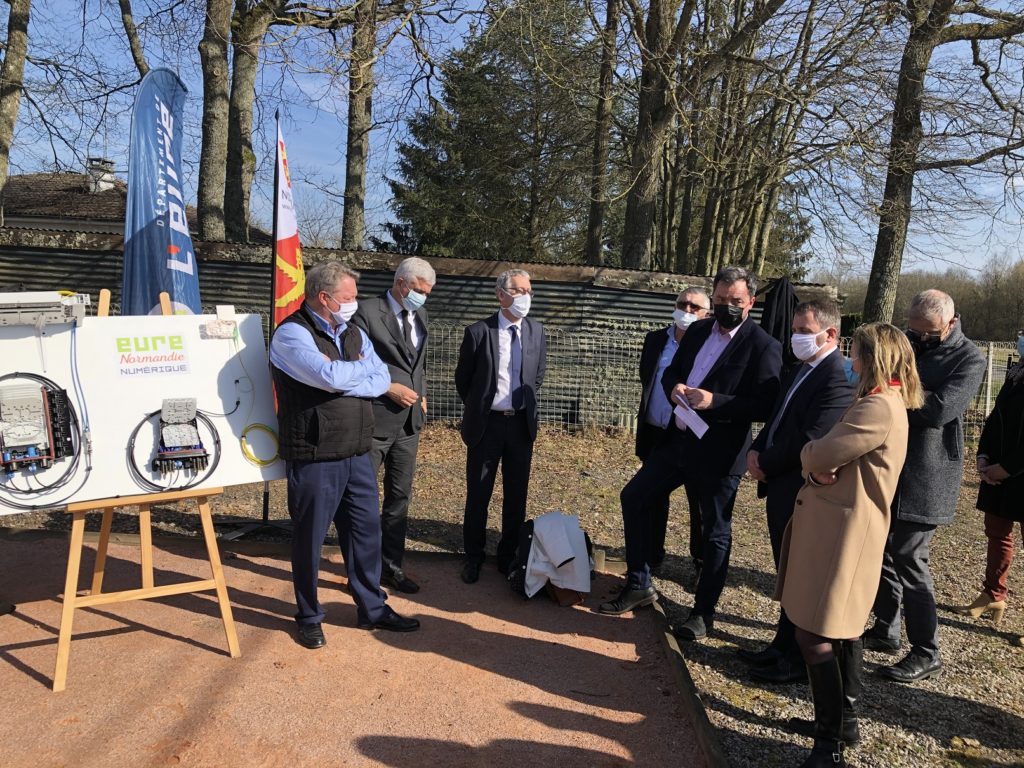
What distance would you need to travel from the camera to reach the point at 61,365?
3404 mm

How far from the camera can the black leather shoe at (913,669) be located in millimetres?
3678

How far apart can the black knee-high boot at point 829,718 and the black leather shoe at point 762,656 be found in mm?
924

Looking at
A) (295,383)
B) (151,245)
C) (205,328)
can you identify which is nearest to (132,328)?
(205,328)

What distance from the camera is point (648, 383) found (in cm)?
518

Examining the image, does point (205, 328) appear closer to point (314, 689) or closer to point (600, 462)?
point (314, 689)

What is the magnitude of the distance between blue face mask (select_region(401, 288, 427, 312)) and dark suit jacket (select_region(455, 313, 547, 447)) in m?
0.38

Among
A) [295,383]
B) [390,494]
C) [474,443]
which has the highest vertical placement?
[295,383]

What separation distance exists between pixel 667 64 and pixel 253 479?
29.1ft

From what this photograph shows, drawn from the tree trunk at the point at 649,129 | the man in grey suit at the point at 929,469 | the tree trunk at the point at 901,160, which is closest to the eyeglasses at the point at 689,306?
the man in grey suit at the point at 929,469

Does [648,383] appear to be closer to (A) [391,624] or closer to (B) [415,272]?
(B) [415,272]

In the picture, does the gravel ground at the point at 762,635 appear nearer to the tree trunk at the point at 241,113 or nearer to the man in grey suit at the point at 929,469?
the man in grey suit at the point at 929,469

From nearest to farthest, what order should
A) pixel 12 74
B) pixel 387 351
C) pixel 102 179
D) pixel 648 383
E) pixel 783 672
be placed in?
1. pixel 783 672
2. pixel 387 351
3. pixel 648 383
4. pixel 12 74
5. pixel 102 179

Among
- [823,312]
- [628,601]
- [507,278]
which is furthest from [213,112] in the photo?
[823,312]

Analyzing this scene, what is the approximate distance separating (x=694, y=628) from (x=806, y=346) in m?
1.77
